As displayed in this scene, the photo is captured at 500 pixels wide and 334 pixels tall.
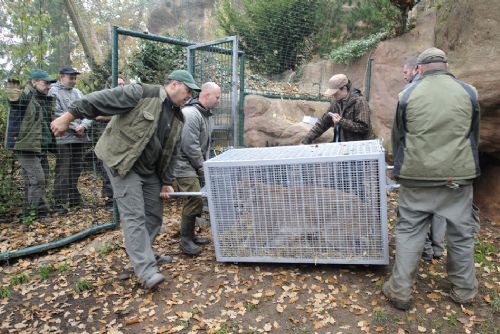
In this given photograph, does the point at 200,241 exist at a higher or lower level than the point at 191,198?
lower

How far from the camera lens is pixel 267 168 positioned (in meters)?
3.48

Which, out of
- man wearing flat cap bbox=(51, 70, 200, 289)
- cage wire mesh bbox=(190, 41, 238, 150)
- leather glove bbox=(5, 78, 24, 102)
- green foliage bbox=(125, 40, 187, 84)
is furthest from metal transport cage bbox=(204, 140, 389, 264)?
green foliage bbox=(125, 40, 187, 84)

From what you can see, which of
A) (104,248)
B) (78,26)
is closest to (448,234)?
(104,248)

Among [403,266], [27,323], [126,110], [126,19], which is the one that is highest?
[126,19]

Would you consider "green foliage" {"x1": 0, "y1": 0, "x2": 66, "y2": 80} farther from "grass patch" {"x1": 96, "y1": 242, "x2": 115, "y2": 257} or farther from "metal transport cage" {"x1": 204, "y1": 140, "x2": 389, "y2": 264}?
"metal transport cage" {"x1": 204, "y1": 140, "x2": 389, "y2": 264}

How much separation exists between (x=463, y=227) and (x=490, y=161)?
2.92m

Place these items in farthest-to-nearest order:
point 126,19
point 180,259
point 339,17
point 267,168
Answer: point 126,19
point 339,17
point 180,259
point 267,168

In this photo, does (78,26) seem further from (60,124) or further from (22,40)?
(60,124)

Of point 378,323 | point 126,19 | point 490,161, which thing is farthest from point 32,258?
point 126,19

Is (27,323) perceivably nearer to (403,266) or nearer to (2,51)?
(403,266)

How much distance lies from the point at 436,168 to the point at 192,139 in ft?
7.98

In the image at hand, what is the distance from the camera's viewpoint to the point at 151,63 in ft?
24.8

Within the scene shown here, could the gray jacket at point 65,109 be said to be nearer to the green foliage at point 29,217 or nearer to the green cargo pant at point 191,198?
the green foliage at point 29,217

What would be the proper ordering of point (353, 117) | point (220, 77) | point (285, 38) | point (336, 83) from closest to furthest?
1. point (336, 83)
2. point (353, 117)
3. point (220, 77)
4. point (285, 38)
